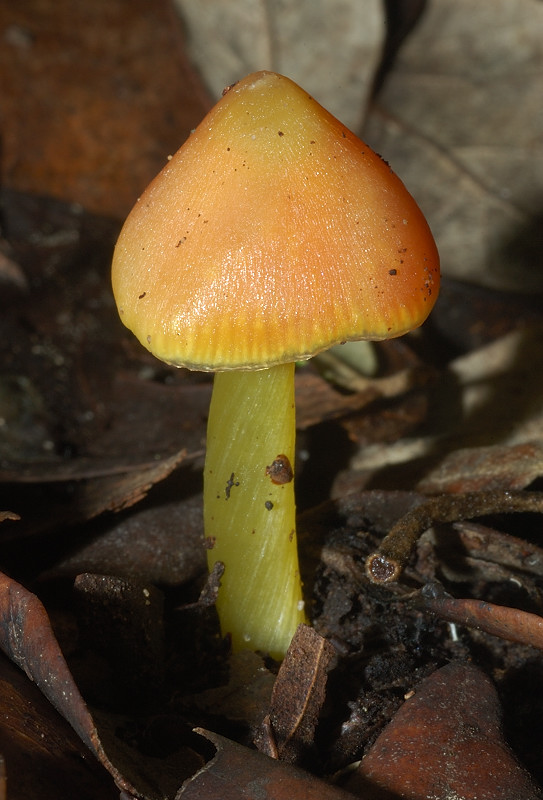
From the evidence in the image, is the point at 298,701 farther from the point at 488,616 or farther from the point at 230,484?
the point at 230,484

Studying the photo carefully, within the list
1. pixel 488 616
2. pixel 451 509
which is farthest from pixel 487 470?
pixel 488 616

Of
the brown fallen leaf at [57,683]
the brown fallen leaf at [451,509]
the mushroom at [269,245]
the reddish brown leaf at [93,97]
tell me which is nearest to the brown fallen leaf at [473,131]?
the reddish brown leaf at [93,97]

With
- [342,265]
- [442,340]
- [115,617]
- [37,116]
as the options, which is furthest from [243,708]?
[37,116]

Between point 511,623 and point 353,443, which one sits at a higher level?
point 353,443

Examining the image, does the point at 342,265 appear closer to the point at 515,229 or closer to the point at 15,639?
the point at 15,639

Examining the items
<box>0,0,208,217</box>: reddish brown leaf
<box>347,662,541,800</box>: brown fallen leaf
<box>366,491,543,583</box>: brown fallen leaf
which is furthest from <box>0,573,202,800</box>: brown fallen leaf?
<box>0,0,208,217</box>: reddish brown leaf

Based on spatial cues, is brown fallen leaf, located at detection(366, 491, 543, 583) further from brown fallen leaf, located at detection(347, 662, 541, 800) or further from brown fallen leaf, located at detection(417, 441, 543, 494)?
brown fallen leaf, located at detection(347, 662, 541, 800)

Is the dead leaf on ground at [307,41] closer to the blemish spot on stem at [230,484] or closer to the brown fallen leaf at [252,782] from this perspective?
the blemish spot on stem at [230,484]
